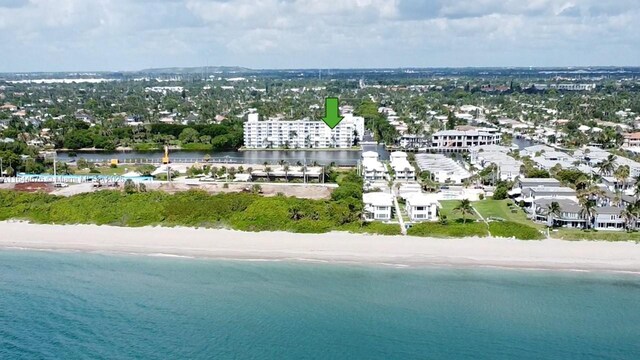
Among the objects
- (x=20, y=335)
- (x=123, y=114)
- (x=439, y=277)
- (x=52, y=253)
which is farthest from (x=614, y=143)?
(x=123, y=114)

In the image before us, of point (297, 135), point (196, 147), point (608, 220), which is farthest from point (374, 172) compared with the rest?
point (196, 147)

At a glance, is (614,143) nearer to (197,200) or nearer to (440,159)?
(440,159)

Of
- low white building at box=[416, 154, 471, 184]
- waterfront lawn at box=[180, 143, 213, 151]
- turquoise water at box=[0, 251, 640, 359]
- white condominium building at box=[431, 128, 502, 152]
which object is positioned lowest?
turquoise water at box=[0, 251, 640, 359]

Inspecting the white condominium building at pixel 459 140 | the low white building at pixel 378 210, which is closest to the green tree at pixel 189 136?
the white condominium building at pixel 459 140

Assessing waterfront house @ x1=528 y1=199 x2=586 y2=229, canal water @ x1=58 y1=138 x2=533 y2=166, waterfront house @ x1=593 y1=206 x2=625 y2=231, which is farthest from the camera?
canal water @ x1=58 y1=138 x2=533 y2=166

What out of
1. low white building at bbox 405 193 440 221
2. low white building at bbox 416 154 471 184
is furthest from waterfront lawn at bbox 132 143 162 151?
low white building at bbox 405 193 440 221

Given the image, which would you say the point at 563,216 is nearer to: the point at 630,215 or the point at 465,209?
the point at 630,215

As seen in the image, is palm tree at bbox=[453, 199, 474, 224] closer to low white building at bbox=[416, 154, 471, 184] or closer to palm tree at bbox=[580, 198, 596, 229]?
palm tree at bbox=[580, 198, 596, 229]
